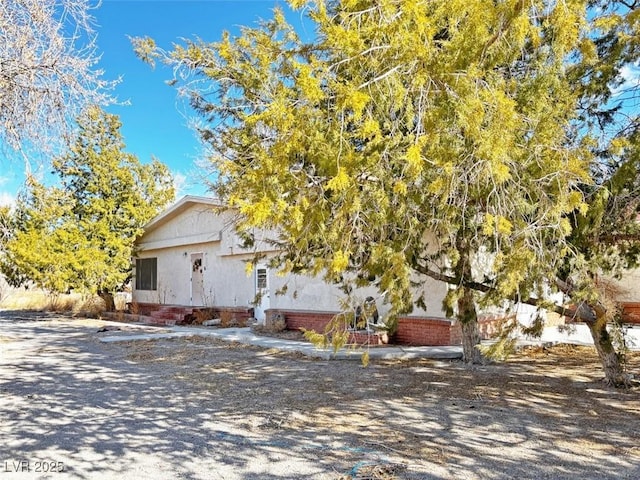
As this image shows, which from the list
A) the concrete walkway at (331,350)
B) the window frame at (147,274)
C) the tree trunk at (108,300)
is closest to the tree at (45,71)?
the concrete walkway at (331,350)

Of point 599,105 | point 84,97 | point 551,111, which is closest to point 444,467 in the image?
point 551,111

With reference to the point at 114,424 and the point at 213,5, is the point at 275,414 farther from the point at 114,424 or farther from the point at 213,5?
the point at 213,5

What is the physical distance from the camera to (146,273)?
2623 centimetres

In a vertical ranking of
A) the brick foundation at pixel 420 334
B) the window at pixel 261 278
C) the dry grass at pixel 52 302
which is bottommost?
the brick foundation at pixel 420 334

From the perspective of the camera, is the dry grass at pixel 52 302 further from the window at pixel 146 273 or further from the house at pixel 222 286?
the window at pixel 146 273

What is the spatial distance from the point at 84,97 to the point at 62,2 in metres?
1.29

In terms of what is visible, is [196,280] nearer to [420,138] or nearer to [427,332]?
[427,332]

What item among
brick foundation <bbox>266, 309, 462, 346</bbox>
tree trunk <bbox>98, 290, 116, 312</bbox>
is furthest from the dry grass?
brick foundation <bbox>266, 309, 462, 346</bbox>

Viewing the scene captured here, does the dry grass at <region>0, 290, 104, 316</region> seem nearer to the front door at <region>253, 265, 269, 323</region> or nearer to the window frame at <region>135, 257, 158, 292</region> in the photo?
the window frame at <region>135, 257, 158, 292</region>

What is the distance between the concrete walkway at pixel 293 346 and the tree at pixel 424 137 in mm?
3277

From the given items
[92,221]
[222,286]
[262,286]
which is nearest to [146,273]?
[92,221]

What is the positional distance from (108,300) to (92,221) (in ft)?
15.7

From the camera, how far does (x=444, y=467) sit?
16.4 ft

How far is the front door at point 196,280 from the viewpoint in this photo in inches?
893
